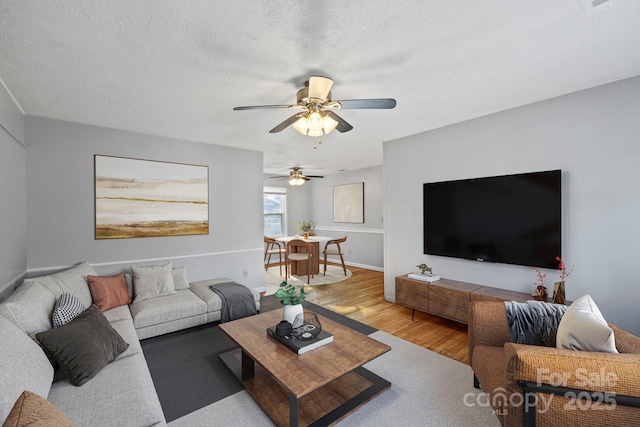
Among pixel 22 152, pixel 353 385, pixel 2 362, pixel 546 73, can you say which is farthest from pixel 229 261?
pixel 546 73

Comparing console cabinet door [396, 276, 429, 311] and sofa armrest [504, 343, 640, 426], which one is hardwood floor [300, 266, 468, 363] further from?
sofa armrest [504, 343, 640, 426]

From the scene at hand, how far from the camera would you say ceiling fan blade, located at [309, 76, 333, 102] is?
6.85 feet

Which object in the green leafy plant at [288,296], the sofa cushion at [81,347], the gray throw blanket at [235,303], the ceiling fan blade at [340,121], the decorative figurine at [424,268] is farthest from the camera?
the decorative figurine at [424,268]

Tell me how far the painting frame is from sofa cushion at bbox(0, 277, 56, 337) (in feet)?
19.3

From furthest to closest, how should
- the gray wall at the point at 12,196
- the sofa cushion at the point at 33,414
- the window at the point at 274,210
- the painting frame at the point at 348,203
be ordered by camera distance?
the window at the point at 274,210, the painting frame at the point at 348,203, the gray wall at the point at 12,196, the sofa cushion at the point at 33,414

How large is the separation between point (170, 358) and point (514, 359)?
2.83m

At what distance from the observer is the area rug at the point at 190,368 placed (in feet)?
6.78

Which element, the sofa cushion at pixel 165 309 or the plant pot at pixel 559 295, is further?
the sofa cushion at pixel 165 309

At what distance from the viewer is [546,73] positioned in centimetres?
227

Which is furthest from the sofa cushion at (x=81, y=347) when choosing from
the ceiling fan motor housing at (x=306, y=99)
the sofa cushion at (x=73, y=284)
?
the ceiling fan motor housing at (x=306, y=99)

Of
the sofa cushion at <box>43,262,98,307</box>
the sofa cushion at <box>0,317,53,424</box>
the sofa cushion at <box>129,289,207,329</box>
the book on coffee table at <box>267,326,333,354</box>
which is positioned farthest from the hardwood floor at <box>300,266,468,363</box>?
the sofa cushion at <box>0,317,53,424</box>

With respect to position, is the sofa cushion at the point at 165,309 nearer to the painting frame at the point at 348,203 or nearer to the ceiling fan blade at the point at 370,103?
the ceiling fan blade at the point at 370,103

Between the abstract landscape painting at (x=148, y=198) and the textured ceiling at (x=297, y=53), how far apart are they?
2.58 feet

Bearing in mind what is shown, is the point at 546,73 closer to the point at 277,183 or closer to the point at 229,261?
the point at 229,261
